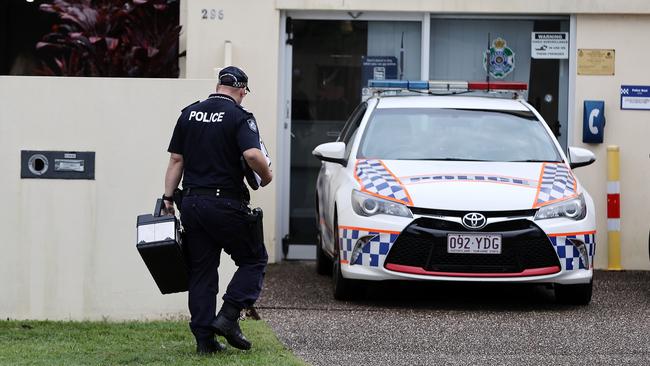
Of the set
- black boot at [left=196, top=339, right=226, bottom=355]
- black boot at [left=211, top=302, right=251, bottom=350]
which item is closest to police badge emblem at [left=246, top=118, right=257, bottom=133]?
black boot at [left=211, top=302, right=251, bottom=350]

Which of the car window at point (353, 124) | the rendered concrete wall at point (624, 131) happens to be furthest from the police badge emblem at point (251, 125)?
the rendered concrete wall at point (624, 131)

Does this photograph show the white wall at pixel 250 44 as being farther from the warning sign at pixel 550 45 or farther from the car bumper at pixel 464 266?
the car bumper at pixel 464 266

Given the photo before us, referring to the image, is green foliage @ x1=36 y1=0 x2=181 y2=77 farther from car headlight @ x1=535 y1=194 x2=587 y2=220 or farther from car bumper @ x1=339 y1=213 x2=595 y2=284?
car headlight @ x1=535 y1=194 x2=587 y2=220

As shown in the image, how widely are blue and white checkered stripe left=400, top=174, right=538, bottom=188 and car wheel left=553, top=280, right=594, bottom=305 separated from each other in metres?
0.78

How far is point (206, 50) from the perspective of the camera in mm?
12492

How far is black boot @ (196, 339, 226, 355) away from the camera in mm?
7344

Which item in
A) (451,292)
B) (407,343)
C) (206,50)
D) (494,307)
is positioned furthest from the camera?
(206,50)

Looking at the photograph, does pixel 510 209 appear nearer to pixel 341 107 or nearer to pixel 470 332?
pixel 470 332

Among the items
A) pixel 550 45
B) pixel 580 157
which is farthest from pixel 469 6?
pixel 580 157

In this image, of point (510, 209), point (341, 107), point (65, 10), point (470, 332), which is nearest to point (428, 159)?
point (510, 209)

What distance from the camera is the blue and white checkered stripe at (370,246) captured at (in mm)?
9430

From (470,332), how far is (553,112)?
4.77 meters

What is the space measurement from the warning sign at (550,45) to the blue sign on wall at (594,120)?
1.93 feet

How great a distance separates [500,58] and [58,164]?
547 cm
